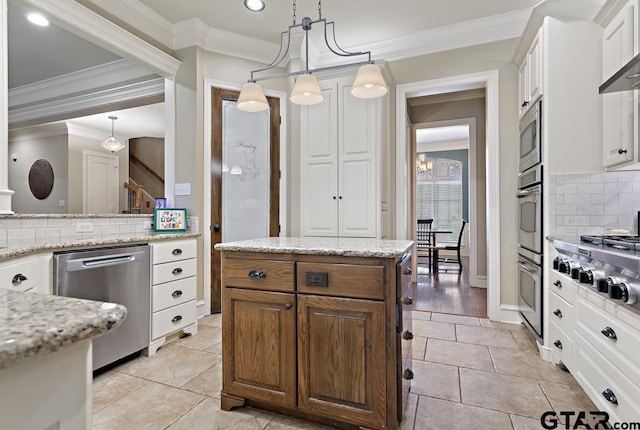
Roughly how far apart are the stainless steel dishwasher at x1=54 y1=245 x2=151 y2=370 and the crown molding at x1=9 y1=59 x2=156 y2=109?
2.15 meters

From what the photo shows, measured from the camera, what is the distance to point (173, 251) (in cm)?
268

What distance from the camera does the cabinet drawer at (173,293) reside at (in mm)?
2523

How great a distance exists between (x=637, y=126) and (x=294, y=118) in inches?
109

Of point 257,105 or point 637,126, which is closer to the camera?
point 637,126

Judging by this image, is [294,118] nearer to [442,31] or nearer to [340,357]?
[442,31]

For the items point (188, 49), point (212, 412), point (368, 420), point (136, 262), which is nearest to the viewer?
point (368, 420)

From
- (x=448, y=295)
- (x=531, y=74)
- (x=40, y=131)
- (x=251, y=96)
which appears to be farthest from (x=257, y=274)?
(x=40, y=131)

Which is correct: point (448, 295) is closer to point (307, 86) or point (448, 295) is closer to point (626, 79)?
point (626, 79)

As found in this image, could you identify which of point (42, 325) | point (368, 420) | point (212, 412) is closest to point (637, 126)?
point (368, 420)

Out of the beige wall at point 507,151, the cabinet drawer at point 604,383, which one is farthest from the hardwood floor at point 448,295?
A: the cabinet drawer at point 604,383

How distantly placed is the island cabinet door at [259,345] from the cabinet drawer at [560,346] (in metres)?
1.62

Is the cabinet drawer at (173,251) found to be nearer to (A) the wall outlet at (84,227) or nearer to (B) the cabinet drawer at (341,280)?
(A) the wall outlet at (84,227)

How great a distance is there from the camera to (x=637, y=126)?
6.36ft
